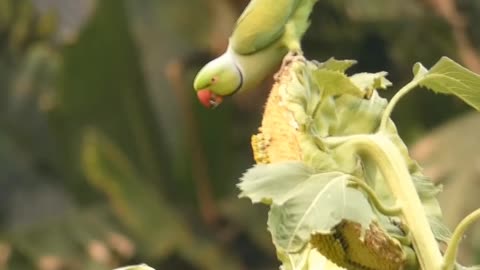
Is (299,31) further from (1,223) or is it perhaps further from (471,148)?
(1,223)

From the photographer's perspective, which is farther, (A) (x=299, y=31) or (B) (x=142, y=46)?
(B) (x=142, y=46)

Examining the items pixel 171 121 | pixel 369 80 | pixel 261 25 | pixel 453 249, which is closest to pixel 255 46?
pixel 261 25

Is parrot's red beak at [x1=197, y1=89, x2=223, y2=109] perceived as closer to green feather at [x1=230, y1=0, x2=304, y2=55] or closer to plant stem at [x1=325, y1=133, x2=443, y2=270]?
green feather at [x1=230, y1=0, x2=304, y2=55]

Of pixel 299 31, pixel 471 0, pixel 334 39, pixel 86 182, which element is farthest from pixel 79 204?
pixel 299 31

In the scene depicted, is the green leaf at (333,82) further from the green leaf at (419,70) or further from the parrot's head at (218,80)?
the parrot's head at (218,80)

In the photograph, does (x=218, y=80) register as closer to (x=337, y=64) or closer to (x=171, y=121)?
(x=337, y=64)

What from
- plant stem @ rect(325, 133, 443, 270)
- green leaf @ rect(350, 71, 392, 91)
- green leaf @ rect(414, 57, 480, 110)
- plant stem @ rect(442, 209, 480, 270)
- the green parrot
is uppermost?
the green parrot

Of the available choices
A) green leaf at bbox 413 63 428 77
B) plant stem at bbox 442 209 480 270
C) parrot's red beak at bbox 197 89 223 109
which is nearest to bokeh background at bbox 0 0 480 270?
parrot's red beak at bbox 197 89 223 109
